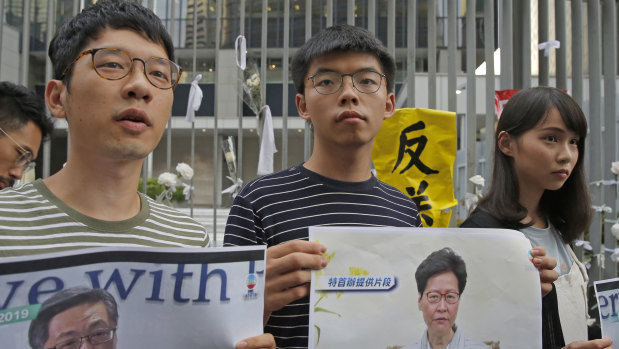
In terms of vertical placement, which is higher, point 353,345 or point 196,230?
point 196,230

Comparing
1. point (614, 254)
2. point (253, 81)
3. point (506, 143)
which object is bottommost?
point (614, 254)

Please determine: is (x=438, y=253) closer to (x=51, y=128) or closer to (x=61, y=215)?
(x=61, y=215)

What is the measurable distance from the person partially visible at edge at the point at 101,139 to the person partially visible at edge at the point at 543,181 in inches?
33.8

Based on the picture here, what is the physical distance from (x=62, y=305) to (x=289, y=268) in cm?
37

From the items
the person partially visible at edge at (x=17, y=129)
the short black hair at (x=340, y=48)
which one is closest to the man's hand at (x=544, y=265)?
the short black hair at (x=340, y=48)

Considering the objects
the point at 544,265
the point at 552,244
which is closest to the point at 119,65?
the point at 544,265

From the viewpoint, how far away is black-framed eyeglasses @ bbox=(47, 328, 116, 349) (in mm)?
703

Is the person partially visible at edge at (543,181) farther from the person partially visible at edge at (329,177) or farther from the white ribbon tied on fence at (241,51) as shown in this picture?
the white ribbon tied on fence at (241,51)

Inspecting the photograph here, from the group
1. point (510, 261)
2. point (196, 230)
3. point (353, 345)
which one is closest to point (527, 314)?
point (510, 261)

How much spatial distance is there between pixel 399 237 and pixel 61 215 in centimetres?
64

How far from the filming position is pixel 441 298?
0.89 metres

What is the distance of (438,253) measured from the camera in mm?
908

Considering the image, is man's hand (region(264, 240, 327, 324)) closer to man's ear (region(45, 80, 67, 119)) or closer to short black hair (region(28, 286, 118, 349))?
short black hair (region(28, 286, 118, 349))

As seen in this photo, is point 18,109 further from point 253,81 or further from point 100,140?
point 253,81
